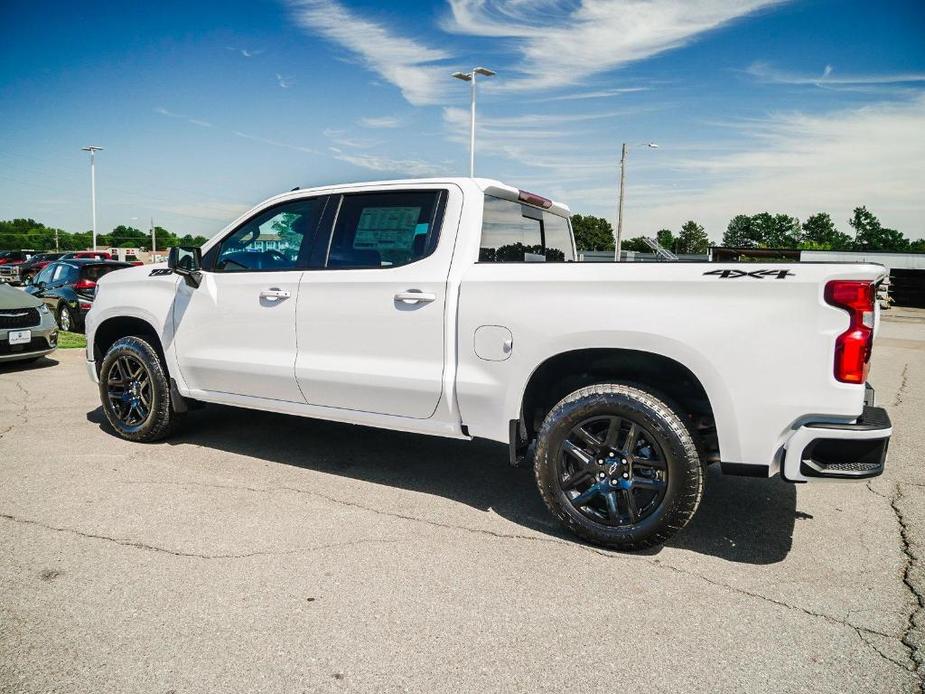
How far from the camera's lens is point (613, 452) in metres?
3.41

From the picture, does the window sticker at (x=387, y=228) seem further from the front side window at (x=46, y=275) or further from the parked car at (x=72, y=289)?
the front side window at (x=46, y=275)

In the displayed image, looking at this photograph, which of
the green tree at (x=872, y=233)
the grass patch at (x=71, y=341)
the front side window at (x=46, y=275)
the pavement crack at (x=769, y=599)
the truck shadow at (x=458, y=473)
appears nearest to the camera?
the pavement crack at (x=769, y=599)

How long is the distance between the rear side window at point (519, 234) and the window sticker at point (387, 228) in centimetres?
45

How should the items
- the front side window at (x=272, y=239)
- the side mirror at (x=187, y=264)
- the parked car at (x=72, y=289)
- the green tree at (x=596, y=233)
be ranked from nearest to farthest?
the front side window at (x=272, y=239) < the side mirror at (x=187, y=264) < the parked car at (x=72, y=289) < the green tree at (x=596, y=233)

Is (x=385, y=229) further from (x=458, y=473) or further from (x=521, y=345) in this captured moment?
(x=458, y=473)

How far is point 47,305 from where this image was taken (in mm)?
13273

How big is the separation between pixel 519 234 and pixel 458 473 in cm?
175

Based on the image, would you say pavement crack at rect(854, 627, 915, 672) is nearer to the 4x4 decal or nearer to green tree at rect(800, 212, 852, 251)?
the 4x4 decal

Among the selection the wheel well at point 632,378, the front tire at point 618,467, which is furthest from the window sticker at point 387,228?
the front tire at point 618,467

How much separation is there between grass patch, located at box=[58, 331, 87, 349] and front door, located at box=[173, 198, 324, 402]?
6675mm

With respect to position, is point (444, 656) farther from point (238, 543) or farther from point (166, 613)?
point (238, 543)

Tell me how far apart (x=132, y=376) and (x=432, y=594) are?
11.6 ft

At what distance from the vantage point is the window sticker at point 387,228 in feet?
13.6

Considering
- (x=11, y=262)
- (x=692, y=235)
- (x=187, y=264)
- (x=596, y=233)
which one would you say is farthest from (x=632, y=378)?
(x=692, y=235)
